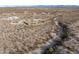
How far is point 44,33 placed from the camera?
239cm

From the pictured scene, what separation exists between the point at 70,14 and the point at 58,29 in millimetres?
256

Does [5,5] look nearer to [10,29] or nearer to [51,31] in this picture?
[10,29]

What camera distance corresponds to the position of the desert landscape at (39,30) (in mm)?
2350

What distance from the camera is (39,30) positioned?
7.88ft

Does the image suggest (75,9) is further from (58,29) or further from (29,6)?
(29,6)

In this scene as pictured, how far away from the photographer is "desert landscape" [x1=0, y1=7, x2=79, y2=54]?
2350mm

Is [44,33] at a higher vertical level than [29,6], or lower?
lower
